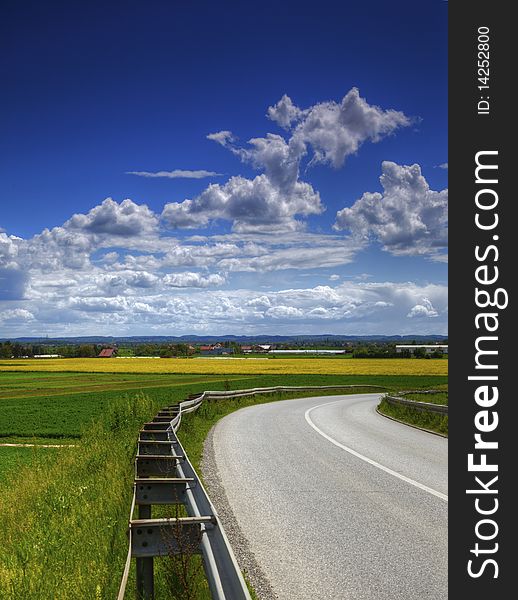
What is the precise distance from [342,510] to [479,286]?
154 inches

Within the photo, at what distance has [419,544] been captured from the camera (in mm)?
6902

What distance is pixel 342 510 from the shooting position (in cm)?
851

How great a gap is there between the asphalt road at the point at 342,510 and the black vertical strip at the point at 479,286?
26.8 inches

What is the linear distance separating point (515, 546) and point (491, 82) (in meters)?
4.98

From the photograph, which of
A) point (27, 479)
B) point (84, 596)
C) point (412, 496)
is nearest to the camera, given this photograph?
point (84, 596)

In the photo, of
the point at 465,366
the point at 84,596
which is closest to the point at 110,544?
the point at 84,596

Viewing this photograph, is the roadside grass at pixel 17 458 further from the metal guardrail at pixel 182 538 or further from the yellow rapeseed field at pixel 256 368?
the yellow rapeseed field at pixel 256 368

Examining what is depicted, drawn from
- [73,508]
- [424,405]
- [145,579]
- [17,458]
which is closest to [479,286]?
[145,579]

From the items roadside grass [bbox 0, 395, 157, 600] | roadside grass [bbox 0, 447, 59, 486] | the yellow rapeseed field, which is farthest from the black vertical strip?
the yellow rapeseed field

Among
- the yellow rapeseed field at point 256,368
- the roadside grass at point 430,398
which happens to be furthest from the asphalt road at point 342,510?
the yellow rapeseed field at point 256,368

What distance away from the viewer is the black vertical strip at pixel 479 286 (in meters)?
5.30

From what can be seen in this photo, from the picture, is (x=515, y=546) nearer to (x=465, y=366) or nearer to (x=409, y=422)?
(x=465, y=366)

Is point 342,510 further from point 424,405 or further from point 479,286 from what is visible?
point 424,405

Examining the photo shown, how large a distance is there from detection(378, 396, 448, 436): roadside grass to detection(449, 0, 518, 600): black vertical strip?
12.5 meters
